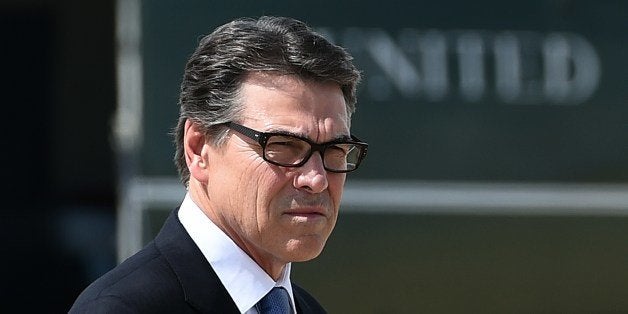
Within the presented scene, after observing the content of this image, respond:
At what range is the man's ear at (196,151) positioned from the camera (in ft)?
7.57

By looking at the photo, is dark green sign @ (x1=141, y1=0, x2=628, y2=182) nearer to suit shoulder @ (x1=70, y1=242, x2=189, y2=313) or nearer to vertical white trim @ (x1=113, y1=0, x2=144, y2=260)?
vertical white trim @ (x1=113, y1=0, x2=144, y2=260)

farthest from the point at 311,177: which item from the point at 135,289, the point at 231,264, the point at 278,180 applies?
the point at 135,289

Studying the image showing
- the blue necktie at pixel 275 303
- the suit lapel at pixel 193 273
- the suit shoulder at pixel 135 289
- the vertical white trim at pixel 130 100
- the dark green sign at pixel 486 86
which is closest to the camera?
the suit shoulder at pixel 135 289

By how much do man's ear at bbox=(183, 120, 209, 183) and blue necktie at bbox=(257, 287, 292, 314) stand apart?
240 mm

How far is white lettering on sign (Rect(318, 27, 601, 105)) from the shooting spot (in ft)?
16.4

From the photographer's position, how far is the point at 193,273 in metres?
2.21

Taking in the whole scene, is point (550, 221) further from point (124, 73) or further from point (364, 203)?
point (124, 73)

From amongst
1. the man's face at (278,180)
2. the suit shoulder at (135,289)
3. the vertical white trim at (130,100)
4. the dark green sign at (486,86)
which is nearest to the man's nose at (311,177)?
the man's face at (278,180)

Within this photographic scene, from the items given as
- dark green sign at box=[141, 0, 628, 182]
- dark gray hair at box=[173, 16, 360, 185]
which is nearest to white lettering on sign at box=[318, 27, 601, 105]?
dark green sign at box=[141, 0, 628, 182]

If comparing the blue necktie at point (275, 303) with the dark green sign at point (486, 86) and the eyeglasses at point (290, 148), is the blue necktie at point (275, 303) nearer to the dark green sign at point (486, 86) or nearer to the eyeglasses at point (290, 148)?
the eyeglasses at point (290, 148)

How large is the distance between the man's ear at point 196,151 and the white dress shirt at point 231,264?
0.07 metres

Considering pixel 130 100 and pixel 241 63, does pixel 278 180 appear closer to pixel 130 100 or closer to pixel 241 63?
pixel 241 63

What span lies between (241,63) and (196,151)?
0.62 ft

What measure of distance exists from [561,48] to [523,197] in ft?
2.07
